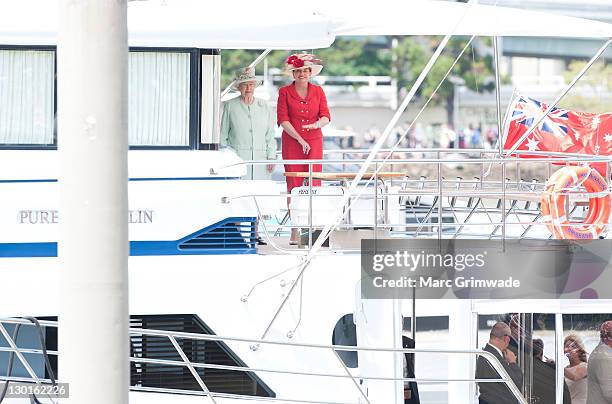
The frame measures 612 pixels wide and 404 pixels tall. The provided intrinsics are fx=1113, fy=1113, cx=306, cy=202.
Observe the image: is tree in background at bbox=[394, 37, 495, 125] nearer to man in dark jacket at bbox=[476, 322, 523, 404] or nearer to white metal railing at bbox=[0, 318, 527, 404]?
man in dark jacket at bbox=[476, 322, 523, 404]

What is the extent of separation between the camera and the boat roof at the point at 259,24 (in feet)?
25.9

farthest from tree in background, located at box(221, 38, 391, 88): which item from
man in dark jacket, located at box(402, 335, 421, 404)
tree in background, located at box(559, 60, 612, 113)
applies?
man in dark jacket, located at box(402, 335, 421, 404)

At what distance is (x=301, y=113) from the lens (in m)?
9.09

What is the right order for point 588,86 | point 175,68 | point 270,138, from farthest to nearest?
1. point 588,86
2. point 270,138
3. point 175,68

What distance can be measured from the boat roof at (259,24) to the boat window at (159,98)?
190mm

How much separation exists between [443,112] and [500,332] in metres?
46.0

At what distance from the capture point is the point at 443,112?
53250mm

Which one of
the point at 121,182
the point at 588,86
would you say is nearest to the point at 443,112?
the point at 588,86

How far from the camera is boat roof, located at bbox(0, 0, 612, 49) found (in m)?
7.90

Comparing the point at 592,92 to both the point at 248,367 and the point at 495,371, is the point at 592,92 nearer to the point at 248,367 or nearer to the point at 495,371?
the point at 495,371

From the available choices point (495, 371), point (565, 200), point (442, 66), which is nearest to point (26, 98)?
point (495, 371)

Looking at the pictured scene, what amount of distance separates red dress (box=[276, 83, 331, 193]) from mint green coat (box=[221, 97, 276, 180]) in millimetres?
205

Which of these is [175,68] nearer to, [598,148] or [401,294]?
[401,294]

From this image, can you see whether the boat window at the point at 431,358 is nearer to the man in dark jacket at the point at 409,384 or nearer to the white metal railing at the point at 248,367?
the man in dark jacket at the point at 409,384
